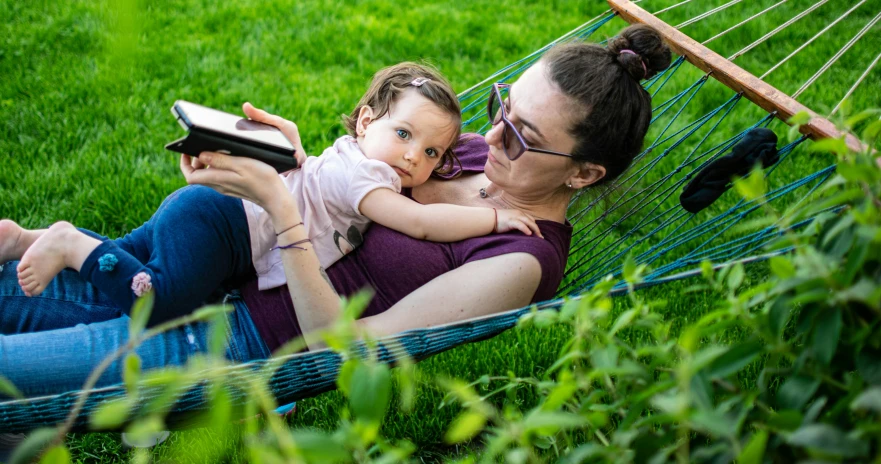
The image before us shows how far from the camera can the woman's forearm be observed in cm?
168

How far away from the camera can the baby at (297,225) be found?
1.73 m

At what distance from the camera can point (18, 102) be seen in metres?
3.40

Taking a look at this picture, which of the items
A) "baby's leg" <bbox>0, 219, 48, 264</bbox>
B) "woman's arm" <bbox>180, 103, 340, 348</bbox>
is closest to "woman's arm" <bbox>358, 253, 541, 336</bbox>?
"woman's arm" <bbox>180, 103, 340, 348</bbox>

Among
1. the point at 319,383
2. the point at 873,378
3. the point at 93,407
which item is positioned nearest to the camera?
the point at 873,378

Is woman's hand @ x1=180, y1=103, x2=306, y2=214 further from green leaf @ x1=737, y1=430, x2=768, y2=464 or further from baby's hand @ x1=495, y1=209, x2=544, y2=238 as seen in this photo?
green leaf @ x1=737, y1=430, x2=768, y2=464

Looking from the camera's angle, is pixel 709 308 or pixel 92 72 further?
pixel 92 72

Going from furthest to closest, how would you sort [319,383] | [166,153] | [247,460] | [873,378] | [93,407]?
[166,153]
[247,460]
[319,383]
[93,407]
[873,378]

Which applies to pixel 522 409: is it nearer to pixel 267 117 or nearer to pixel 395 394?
pixel 395 394

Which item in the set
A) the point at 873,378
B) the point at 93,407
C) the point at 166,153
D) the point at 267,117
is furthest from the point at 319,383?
the point at 166,153

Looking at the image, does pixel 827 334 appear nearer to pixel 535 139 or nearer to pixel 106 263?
pixel 535 139

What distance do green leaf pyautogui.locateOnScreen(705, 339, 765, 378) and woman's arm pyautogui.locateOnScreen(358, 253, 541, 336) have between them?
0.98 metres

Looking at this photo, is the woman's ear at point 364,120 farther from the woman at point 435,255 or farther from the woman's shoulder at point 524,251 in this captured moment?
the woman's shoulder at point 524,251

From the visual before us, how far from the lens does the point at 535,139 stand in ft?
6.46

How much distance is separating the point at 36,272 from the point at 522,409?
4.58ft
